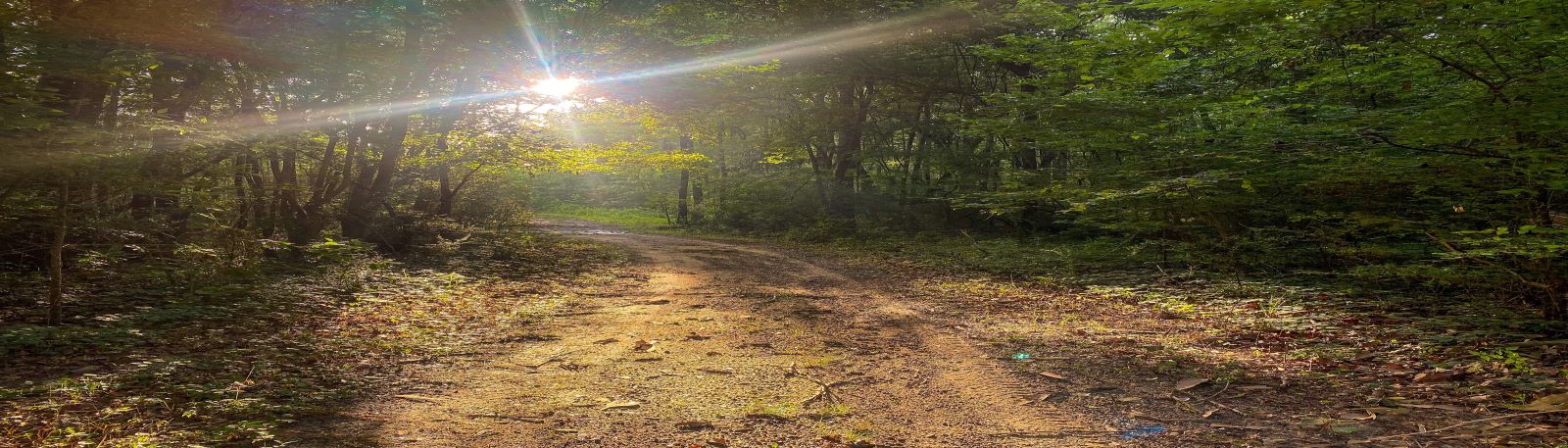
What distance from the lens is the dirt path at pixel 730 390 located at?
4.24m

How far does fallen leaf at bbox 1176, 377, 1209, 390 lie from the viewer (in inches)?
201

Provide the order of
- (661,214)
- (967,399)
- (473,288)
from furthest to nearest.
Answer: (661,214)
(473,288)
(967,399)

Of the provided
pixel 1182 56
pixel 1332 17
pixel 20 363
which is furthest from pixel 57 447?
pixel 1182 56

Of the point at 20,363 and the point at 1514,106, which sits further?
the point at 1514,106

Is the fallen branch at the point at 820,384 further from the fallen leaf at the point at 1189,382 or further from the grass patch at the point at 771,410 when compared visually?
the fallen leaf at the point at 1189,382

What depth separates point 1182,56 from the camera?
44.6 feet

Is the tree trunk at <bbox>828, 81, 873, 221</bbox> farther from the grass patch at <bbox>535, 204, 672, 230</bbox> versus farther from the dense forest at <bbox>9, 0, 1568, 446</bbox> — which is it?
the grass patch at <bbox>535, 204, 672, 230</bbox>

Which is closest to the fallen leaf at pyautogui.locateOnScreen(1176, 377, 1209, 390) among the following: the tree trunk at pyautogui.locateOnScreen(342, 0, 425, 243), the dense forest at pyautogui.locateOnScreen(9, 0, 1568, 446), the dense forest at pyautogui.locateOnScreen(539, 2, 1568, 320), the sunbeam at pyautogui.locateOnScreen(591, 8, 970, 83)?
the dense forest at pyautogui.locateOnScreen(9, 0, 1568, 446)

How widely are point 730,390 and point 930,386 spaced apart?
1.45 metres

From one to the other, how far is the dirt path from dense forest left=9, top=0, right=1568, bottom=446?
133 cm

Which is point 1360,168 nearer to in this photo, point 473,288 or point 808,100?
point 473,288

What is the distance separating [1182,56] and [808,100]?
39.9 ft

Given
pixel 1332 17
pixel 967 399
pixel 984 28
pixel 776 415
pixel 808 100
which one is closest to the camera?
pixel 776 415

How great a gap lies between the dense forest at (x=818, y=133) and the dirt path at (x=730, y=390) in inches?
52.3
